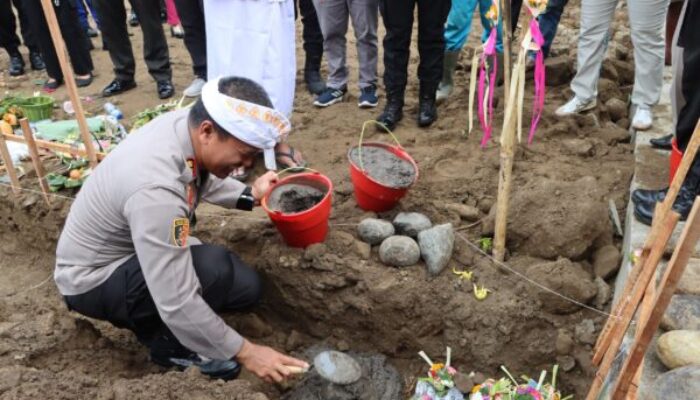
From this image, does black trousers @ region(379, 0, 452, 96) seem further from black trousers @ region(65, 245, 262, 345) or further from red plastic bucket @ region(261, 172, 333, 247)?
black trousers @ region(65, 245, 262, 345)

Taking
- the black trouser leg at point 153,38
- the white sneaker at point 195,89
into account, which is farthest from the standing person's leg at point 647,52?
the black trouser leg at point 153,38

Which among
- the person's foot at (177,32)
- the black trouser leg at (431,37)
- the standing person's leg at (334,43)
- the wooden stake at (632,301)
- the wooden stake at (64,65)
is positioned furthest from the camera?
the person's foot at (177,32)

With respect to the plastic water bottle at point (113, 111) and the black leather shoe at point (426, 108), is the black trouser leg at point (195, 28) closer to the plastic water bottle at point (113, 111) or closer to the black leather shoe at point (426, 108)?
the plastic water bottle at point (113, 111)

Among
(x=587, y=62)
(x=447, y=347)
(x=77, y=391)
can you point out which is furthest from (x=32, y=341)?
(x=587, y=62)

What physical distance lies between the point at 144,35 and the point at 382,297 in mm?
3743

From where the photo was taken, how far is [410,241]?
2771 mm

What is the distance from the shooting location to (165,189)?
6.81 feet

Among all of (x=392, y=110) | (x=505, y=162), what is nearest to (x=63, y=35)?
(x=392, y=110)

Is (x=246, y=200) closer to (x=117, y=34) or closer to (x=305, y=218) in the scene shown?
(x=305, y=218)

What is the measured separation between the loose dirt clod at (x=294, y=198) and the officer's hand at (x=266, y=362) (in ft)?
2.38

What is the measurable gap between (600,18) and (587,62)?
0.30 m

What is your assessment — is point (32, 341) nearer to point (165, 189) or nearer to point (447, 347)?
point (165, 189)

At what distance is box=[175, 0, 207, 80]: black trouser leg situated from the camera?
4742 mm

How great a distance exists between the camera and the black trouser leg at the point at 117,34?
5.22 meters
